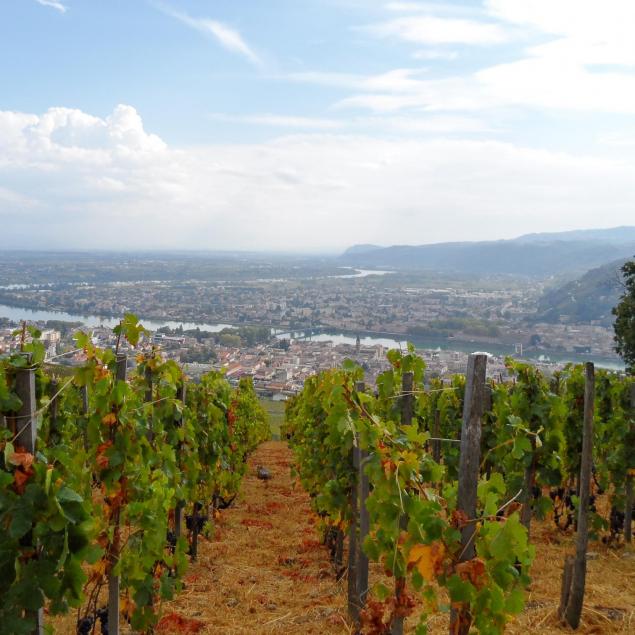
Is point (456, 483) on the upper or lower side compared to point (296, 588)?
upper

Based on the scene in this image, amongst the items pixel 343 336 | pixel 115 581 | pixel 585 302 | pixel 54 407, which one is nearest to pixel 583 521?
pixel 115 581

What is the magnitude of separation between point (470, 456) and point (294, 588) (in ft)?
17.2

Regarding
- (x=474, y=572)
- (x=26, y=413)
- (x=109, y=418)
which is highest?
(x=26, y=413)

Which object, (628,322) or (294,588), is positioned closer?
(294,588)

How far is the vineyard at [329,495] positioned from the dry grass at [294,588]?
0.20ft

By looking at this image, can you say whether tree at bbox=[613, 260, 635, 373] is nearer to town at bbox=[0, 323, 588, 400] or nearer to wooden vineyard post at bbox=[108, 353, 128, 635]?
town at bbox=[0, 323, 588, 400]

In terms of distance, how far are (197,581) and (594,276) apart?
3921 inches

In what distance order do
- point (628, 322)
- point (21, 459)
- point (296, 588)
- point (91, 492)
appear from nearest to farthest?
point (21, 459)
point (91, 492)
point (296, 588)
point (628, 322)

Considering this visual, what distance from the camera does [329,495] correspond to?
21.7 ft

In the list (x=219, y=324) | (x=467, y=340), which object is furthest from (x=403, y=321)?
(x=219, y=324)

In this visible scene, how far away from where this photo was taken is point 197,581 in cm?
735

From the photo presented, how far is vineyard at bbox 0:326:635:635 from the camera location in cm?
259

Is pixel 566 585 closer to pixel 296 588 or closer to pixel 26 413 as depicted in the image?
pixel 296 588

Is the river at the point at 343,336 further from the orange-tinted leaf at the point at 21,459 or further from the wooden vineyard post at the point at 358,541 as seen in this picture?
the orange-tinted leaf at the point at 21,459
